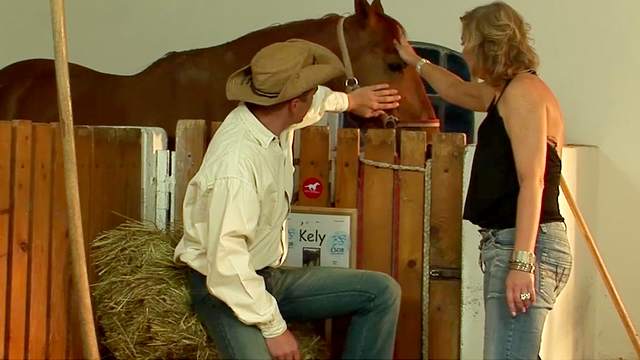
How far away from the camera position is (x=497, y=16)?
2537mm

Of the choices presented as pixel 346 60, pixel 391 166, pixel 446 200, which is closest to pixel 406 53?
pixel 346 60

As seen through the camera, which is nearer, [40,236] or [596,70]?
[40,236]

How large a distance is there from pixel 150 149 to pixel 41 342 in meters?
0.82

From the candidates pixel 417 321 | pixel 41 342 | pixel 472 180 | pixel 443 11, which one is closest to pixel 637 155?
pixel 443 11

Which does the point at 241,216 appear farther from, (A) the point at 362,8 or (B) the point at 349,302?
(A) the point at 362,8

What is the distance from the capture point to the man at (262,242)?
2453mm

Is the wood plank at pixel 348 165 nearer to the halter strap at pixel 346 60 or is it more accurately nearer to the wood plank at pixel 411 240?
the wood plank at pixel 411 240

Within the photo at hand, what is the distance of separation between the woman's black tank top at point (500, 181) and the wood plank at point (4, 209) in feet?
4.43

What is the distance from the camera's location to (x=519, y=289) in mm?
2426

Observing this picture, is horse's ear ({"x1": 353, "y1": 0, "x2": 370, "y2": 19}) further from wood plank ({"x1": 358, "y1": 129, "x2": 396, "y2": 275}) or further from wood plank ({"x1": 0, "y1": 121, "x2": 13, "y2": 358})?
wood plank ({"x1": 0, "y1": 121, "x2": 13, "y2": 358})

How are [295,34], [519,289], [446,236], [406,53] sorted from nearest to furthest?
[519,289] → [446,236] → [406,53] → [295,34]

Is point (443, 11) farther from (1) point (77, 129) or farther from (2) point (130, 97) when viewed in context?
(1) point (77, 129)

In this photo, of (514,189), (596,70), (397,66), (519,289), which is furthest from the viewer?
(596,70)

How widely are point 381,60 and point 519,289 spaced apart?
5.54 feet
